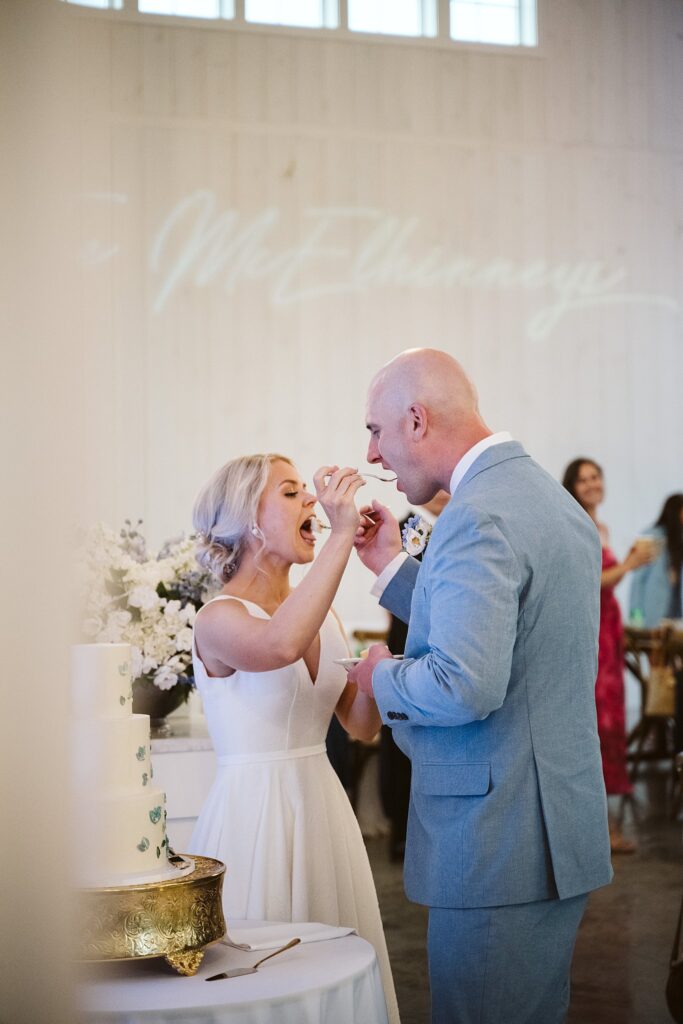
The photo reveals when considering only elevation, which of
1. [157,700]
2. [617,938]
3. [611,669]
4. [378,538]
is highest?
[378,538]

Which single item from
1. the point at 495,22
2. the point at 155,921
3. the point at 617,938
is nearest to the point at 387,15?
the point at 495,22

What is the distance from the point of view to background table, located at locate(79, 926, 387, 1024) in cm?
158

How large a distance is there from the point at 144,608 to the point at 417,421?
159 cm

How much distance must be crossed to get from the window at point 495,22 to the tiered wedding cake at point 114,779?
29.8ft

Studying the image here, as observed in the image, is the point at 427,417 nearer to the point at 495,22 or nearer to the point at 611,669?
the point at 611,669

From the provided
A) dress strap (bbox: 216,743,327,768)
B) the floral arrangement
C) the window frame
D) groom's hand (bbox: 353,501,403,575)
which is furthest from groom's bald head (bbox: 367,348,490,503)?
the window frame

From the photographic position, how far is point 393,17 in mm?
9672

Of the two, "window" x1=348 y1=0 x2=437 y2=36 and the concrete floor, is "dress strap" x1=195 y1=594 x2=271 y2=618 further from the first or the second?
"window" x1=348 y1=0 x2=437 y2=36

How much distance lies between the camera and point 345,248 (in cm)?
942

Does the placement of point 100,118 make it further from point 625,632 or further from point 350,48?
point 350,48

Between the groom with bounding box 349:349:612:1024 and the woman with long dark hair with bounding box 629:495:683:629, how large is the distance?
22.8ft

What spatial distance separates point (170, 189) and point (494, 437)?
7.59m

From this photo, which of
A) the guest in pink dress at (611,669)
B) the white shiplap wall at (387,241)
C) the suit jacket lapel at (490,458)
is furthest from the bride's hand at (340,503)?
the white shiplap wall at (387,241)

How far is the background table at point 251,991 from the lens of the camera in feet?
5.20
